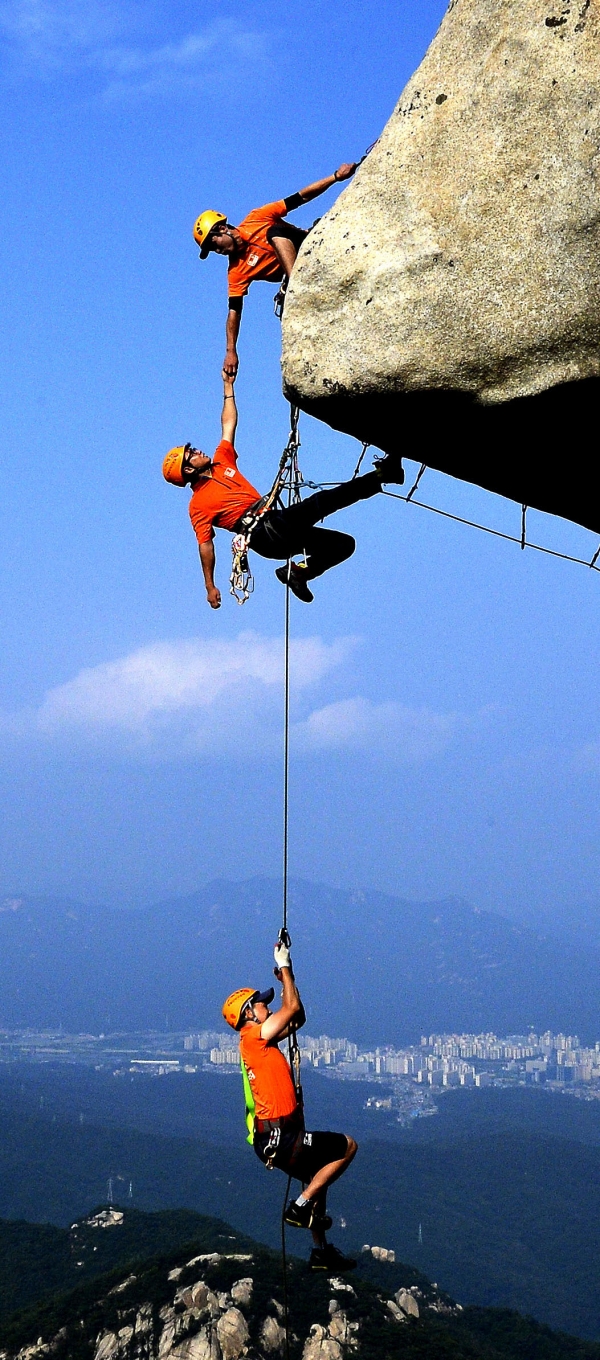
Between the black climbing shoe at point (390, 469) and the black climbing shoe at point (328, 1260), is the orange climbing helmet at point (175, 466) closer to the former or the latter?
the black climbing shoe at point (390, 469)

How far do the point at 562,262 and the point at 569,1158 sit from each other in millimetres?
149790

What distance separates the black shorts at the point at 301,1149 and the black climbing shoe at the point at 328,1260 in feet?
1.65

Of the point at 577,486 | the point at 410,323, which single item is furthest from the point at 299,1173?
the point at 410,323

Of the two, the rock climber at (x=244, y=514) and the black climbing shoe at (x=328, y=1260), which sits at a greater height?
the rock climber at (x=244, y=514)

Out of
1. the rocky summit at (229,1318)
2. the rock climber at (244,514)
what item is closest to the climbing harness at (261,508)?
the rock climber at (244,514)

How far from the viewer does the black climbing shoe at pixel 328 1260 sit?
33.0 ft

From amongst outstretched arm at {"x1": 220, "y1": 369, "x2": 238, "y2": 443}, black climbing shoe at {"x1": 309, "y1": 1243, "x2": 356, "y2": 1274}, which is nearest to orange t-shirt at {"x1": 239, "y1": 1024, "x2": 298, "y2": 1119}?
black climbing shoe at {"x1": 309, "y1": 1243, "x2": 356, "y2": 1274}

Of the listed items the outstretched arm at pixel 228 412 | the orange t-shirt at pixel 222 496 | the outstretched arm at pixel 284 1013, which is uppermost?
the outstretched arm at pixel 228 412

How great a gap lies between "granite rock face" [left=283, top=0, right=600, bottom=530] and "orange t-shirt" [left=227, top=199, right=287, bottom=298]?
6.38 feet

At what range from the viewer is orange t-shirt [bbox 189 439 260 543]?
31.9 feet

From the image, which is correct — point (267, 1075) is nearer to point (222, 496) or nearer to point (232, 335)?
point (222, 496)

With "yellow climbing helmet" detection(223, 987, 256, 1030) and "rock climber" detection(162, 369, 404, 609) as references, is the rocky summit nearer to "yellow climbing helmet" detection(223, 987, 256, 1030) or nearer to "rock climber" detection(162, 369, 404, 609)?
"yellow climbing helmet" detection(223, 987, 256, 1030)

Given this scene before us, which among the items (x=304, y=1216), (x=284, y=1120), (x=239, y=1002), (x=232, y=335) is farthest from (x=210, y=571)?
(x=304, y=1216)

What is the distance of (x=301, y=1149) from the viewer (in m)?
10.0
